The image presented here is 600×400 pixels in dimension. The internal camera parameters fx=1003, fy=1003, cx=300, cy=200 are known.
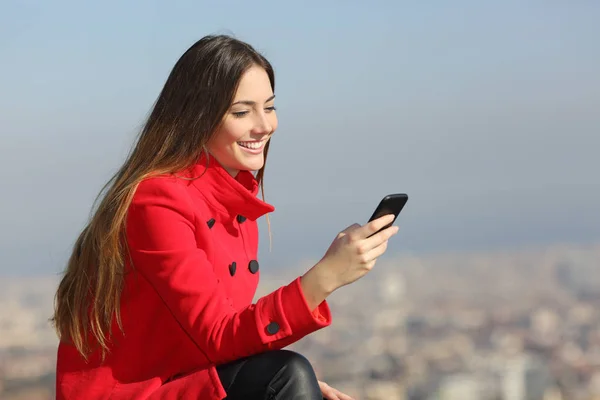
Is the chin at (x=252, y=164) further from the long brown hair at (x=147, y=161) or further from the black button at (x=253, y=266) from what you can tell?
the black button at (x=253, y=266)

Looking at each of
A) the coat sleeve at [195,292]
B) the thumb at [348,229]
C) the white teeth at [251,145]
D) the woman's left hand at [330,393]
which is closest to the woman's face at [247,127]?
the white teeth at [251,145]

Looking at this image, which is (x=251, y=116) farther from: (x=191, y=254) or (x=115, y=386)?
(x=115, y=386)

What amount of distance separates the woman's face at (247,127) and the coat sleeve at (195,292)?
160 mm

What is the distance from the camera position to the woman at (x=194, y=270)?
1.76 meters

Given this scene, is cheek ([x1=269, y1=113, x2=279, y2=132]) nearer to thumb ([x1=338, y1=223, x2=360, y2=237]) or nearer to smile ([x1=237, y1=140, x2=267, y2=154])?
smile ([x1=237, y1=140, x2=267, y2=154])

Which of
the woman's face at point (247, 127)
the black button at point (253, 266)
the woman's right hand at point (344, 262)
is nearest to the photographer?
the woman's right hand at point (344, 262)

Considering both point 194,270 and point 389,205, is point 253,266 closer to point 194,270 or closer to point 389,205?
point 194,270

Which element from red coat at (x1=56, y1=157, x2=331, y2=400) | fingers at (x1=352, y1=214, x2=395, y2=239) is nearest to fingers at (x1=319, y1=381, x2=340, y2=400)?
red coat at (x1=56, y1=157, x2=331, y2=400)

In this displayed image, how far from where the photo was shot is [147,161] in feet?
6.39

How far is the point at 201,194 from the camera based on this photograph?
6.48ft

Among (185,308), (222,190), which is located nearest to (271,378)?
(185,308)

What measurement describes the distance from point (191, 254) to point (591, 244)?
32.1 m

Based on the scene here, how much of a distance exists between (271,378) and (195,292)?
0.20m

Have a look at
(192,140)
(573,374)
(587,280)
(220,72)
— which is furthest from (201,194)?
(587,280)
